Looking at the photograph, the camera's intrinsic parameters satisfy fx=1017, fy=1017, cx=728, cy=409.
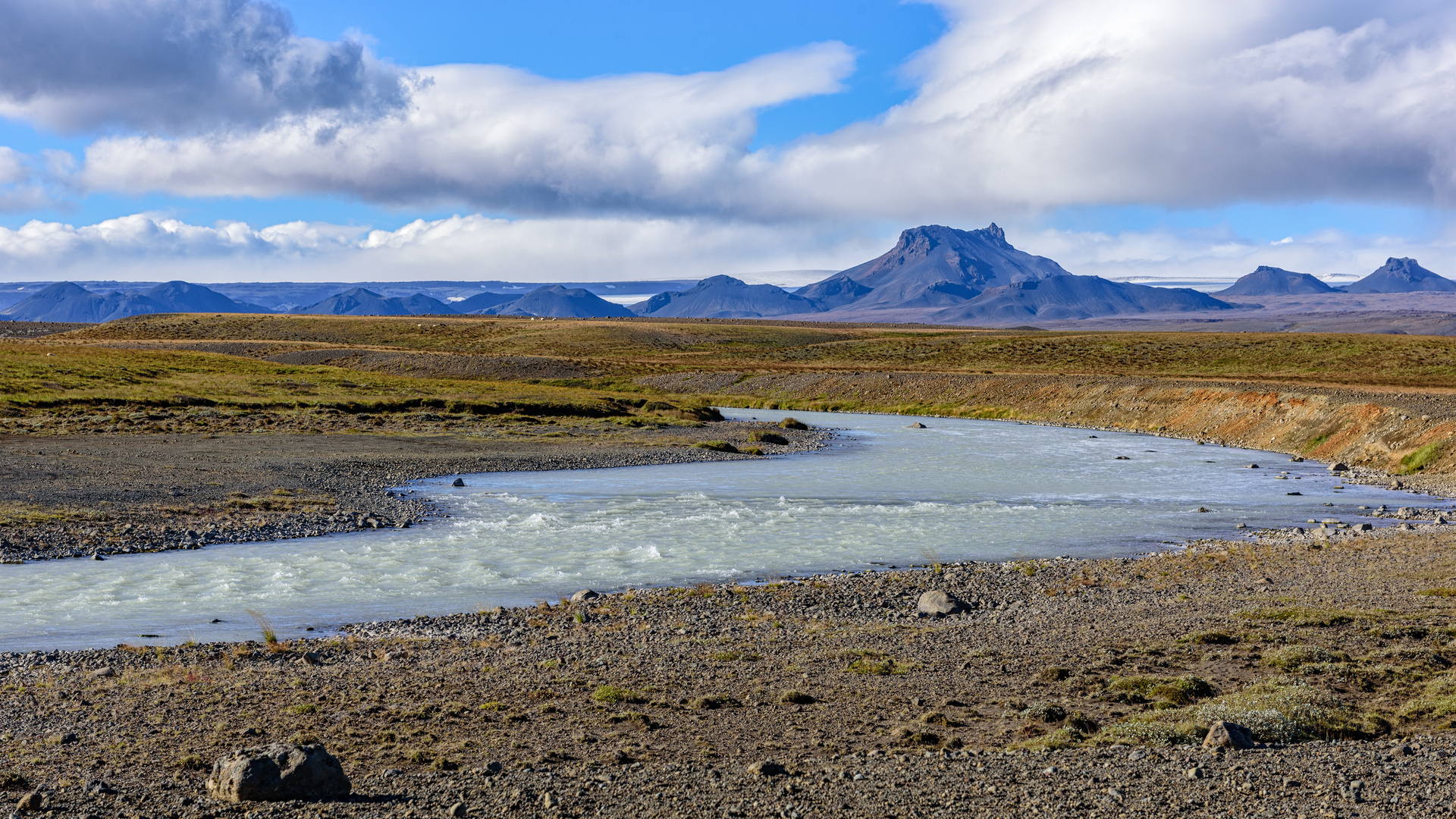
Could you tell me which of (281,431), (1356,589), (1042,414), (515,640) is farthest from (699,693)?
(1042,414)

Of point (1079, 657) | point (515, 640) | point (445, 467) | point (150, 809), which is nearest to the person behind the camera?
point (150, 809)

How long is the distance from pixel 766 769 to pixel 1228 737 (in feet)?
16.4

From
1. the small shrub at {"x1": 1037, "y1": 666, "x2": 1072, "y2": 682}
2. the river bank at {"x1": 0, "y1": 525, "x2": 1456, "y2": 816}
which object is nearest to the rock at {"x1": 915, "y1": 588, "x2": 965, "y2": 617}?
the river bank at {"x1": 0, "y1": 525, "x2": 1456, "y2": 816}

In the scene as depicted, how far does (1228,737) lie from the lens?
35.8 feet

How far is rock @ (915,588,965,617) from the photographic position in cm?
1856

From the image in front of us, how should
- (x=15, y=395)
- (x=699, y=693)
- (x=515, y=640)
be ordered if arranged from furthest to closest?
(x=15, y=395) < (x=515, y=640) < (x=699, y=693)

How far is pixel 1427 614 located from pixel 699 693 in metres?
12.6

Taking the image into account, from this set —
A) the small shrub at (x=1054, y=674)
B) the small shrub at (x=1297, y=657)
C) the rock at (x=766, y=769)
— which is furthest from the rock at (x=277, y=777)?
the small shrub at (x=1297, y=657)

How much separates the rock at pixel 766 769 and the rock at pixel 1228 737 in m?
4.61

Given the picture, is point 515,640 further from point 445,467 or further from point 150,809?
point 445,467

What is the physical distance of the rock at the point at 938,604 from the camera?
1856 centimetres

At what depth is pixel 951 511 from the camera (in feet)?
106

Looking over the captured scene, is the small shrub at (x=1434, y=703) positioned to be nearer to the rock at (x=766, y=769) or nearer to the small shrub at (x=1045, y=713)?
the small shrub at (x=1045, y=713)

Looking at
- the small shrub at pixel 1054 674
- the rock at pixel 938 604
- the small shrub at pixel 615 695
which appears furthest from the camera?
the rock at pixel 938 604
